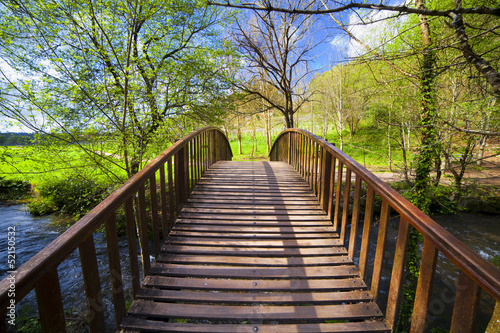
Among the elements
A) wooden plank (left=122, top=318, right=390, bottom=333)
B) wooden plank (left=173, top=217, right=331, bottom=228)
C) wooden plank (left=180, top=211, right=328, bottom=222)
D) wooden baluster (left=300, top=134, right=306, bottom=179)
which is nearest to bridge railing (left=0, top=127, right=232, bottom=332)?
wooden plank (left=122, top=318, right=390, bottom=333)

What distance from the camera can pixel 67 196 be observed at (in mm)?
7906

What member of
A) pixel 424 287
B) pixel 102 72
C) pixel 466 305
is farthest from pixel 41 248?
pixel 466 305

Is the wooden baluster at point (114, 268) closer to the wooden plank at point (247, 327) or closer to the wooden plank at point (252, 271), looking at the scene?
the wooden plank at point (247, 327)

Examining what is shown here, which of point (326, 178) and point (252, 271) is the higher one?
point (326, 178)

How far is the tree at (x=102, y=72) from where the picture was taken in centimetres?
429

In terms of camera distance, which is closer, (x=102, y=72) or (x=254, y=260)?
(x=254, y=260)

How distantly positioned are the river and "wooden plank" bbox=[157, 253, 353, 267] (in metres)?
3.67

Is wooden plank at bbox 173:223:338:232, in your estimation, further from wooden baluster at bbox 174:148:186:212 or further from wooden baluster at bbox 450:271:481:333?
wooden baluster at bbox 450:271:481:333

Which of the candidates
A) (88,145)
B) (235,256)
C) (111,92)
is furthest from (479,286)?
(88,145)

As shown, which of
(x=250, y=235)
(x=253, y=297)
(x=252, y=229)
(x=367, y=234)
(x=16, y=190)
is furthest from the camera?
(x=16, y=190)

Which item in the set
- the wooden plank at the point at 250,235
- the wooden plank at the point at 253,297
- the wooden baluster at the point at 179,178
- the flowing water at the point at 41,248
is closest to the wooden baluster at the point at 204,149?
the wooden baluster at the point at 179,178

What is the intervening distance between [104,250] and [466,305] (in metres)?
8.15

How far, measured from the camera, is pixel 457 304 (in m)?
1.13

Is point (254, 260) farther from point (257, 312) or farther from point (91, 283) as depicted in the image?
point (91, 283)
